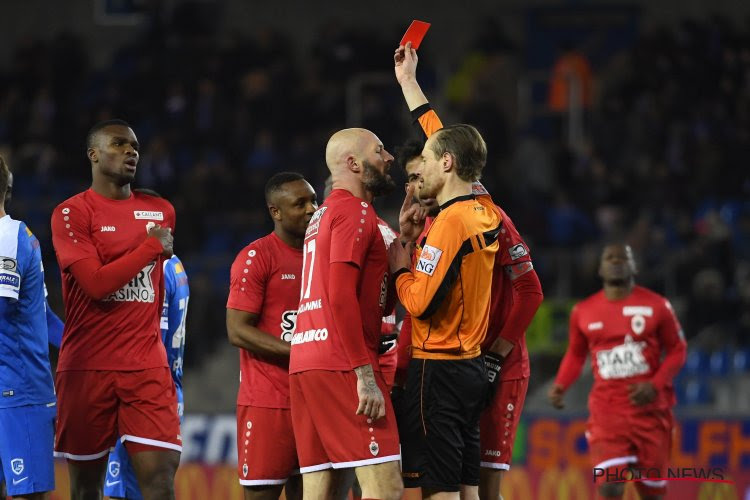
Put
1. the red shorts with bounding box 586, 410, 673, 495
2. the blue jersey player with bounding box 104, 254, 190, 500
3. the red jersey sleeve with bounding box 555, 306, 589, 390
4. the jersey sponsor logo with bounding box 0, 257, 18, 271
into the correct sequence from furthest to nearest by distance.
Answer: the red jersey sleeve with bounding box 555, 306, 589, 390, the red shorts with bounding box 586, 410, 673, 495, the blue jersey player with bounding box 104, 254, 190, 500, the jersey sponsor logo with bounding box 0, 257, 18, 271

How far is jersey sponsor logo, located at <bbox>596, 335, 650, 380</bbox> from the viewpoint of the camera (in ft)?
30.1

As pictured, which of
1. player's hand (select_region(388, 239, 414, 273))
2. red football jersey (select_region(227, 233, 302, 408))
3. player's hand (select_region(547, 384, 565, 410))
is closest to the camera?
player's hand (select_region(388, 239, 414, 273))

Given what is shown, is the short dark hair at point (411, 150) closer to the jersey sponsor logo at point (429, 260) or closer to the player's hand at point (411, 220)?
the player's hand at point (411, 220)

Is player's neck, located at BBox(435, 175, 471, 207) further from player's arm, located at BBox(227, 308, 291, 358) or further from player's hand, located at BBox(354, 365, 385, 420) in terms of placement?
player's arm, located at BBox(227, 308, 291, 358)

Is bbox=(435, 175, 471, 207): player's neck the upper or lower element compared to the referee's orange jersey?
upper

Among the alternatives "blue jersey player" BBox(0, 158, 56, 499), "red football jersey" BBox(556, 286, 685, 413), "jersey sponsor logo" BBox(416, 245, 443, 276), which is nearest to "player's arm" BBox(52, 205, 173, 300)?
"blue jersey player" BBox(0, 158, 56, 499)

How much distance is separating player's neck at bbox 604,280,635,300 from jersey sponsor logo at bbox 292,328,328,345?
4.29m

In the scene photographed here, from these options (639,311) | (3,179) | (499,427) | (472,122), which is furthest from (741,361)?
(3,179)

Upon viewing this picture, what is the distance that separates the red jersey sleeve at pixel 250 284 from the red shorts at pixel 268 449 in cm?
56

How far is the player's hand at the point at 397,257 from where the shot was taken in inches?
225

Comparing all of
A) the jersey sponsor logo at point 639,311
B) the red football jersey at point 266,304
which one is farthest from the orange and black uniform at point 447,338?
the jersey sponsor logo at point 639,311

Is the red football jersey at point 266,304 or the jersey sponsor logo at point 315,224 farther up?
the jersey sponsor logo at point 315,224

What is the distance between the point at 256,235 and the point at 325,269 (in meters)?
10.1

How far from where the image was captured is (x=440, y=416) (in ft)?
18.5
